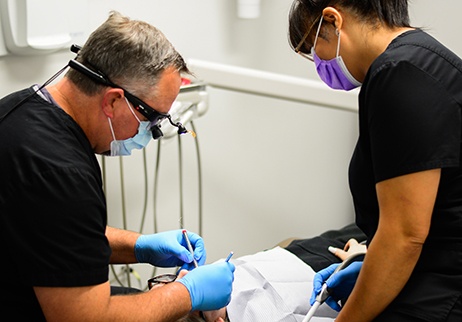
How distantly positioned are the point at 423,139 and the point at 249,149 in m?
1.77

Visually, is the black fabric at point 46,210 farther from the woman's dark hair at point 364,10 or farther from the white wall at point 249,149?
the white wall at point 249,149

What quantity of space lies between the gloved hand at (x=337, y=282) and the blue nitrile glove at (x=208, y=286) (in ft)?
0.84

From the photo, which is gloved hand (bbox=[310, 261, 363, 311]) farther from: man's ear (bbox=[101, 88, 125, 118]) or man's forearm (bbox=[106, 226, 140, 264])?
man's ear (bbox=[101, 88, 125, 118])

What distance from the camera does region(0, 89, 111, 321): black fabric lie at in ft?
4.30

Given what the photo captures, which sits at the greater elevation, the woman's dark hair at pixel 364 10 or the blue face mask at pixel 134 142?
the woman's dark hair at pixel 364 10

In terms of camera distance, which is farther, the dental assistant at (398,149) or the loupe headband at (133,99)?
the loupe headband at (133,99)

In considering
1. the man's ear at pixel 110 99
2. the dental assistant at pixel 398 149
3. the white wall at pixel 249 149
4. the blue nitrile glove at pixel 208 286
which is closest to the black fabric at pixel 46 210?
the man's ear at pixel 110 99

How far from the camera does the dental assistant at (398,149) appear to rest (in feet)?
4.11

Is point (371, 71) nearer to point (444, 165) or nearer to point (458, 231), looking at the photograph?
point (444, 165)

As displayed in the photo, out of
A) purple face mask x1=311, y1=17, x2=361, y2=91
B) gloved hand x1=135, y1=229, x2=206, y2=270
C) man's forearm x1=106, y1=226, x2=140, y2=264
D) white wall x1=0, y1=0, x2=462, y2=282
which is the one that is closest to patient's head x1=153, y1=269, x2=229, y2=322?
gloved hand x1=135, y1=229, x2=206, y2=270

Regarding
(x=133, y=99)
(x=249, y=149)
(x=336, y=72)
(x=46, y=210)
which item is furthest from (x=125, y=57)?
(x=249, y=149)

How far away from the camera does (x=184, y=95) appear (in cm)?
227

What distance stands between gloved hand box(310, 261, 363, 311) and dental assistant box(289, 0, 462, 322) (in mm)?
181

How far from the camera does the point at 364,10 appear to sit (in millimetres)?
1378
